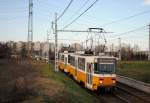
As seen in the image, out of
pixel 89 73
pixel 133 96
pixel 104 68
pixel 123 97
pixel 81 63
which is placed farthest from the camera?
pixel 81 63

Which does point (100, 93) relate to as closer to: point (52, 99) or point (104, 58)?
point (104, 58)

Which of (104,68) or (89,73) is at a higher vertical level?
(104,68)

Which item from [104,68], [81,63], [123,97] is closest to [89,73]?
[104,68]

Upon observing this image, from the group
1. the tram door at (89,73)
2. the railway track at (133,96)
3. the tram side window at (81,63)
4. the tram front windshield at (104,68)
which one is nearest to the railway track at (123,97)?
the railway track at (133,96)

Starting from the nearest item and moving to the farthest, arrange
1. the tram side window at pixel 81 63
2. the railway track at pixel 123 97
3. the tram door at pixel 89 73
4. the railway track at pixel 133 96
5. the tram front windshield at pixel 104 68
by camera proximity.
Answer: the railway track at pixel 133 96 → the railway track at pixel 123 97 → the tram front windshield at pixel 104 68 → the tram door at pixel 89 73 → the tram side window at pixel 81 63

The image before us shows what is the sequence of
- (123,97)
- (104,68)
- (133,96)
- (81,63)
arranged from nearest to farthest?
(123,97) < (133,96) < (104,68) < (81,63)

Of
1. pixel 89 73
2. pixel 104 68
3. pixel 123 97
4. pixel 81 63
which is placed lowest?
pixel 123 97

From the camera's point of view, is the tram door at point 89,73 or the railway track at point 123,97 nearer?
the railway track at point 123,97

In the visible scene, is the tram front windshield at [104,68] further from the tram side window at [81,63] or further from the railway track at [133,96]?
the tram side window at [81,63]

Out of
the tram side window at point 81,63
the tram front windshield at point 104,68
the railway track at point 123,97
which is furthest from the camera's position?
the tram side window at point 81,63

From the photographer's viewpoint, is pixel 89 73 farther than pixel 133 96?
Yes

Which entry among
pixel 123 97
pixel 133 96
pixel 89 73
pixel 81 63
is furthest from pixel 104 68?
pixel 81 63

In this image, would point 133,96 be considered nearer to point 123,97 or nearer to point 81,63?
point 123,97

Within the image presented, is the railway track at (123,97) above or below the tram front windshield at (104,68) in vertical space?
below
